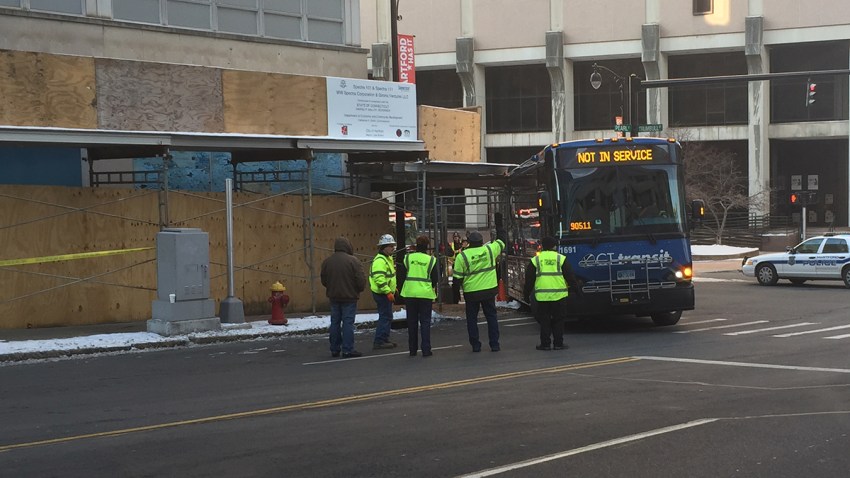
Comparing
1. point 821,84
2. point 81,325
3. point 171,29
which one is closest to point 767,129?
point 821,84

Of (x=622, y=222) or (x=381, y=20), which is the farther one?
(x=381, y=20)

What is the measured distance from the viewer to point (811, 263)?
28.6 meters

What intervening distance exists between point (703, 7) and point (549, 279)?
47.9 metres

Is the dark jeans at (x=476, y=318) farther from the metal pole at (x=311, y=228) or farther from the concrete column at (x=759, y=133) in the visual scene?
the concrete column at (x=759, y=133)

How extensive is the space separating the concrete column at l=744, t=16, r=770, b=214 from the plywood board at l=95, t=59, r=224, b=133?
145 feet

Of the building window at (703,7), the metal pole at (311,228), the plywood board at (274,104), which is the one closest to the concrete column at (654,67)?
the building window at (703,7)

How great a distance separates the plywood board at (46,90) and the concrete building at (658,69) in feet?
139

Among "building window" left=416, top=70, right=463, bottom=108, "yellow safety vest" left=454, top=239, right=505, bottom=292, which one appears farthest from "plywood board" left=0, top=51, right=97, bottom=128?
"building window" left=416, top=70, right=463, bottom=108

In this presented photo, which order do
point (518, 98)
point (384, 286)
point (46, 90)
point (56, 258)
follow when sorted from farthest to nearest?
point (518, 98) → point (56, 258) → point (46, 90) → point (384, 286)

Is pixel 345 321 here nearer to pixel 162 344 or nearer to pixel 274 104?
pixel 162 344

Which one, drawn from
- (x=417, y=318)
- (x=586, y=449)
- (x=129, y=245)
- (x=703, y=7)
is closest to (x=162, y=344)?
(x=129, y=245)

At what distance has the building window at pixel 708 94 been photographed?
60.6m

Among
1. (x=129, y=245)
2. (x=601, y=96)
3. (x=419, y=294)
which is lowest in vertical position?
(x=419, y=294)

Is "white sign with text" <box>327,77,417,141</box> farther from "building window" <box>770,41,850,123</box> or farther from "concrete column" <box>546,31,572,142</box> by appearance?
"building window" <box>770,41,850,123</box>
